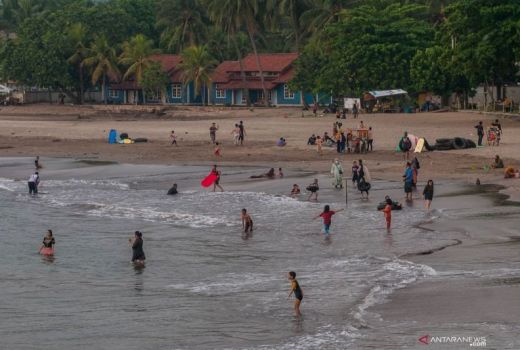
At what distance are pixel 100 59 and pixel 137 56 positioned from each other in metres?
3.46

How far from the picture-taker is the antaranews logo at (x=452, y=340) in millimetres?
17141

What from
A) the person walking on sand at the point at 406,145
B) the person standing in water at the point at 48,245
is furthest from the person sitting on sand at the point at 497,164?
the person standing in water at the point at 48,245

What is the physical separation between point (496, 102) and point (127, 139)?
25109mm

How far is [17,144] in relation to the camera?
197 feet

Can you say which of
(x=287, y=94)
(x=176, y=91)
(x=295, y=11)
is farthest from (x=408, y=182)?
(x=176, y=91)

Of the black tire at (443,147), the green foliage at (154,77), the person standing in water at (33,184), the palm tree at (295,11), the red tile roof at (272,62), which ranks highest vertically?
the palm tree at (295,11)

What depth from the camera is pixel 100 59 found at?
9481cm

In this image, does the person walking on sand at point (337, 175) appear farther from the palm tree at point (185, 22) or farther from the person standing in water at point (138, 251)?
the palm tree at point (185, 22)

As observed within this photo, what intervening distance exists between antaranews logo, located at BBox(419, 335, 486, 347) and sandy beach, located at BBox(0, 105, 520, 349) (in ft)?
0.71

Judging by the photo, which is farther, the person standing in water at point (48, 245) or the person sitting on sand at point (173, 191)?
the person sitting on sand at point (173, 191)

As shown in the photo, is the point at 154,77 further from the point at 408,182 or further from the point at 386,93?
the point at 408,182

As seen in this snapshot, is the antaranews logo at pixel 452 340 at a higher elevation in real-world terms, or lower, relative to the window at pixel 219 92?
lower

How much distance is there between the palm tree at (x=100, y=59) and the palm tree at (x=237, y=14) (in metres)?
11.3

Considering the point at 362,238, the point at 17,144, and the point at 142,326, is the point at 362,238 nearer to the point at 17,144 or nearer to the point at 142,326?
the point at 142,326
